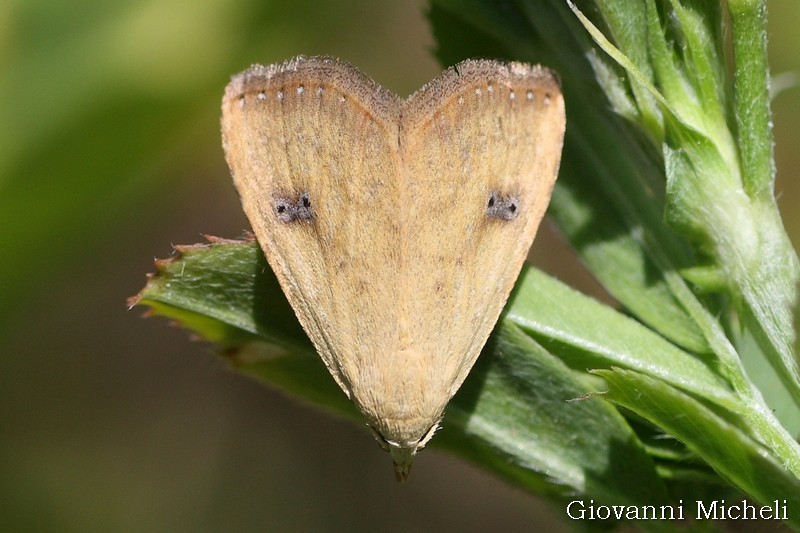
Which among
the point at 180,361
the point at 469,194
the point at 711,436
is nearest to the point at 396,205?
the point at 469,194

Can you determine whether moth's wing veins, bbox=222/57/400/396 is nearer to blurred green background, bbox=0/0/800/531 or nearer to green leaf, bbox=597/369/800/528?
green leaf, bbox=597/369/800/528

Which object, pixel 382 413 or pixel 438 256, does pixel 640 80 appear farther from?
pixel 382 413

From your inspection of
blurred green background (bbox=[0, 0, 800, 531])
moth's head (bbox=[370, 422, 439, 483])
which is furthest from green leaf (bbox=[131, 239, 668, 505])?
blurred green background (bbox=[0, 0, 800, 531])

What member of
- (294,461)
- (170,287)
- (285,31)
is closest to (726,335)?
(170,287)

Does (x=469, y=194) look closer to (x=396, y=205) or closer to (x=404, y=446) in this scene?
(x=396, y=205)

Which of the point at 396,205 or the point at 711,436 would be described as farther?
the point at 396,205

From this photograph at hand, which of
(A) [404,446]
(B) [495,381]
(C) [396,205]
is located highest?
(C) [396,205]
